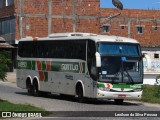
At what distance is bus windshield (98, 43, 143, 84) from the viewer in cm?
2416

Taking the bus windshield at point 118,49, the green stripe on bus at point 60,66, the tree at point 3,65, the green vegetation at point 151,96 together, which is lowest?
the green vegetation at point 151,96

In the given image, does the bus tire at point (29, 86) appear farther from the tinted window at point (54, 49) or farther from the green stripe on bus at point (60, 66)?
the tinted window at point (54, 49)

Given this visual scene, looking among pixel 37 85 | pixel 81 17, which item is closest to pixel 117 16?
pixel 81 17

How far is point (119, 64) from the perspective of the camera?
Result: 24.4 meters

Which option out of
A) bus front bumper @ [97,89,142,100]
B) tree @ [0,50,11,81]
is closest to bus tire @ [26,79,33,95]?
bus front bumper @ [97,89,142,100]

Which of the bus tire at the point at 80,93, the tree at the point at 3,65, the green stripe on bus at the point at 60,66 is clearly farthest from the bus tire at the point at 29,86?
the tree at the point at 3,65

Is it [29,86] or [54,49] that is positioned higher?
[54,49]

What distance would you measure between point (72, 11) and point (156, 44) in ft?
50.4

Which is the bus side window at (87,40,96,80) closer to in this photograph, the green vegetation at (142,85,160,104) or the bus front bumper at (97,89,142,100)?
the bus front bumper at (97,89,142,100)

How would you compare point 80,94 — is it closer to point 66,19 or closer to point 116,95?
point 116,95

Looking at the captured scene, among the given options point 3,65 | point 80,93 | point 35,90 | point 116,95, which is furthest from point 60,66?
point 3,65

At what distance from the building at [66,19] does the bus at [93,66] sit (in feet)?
126

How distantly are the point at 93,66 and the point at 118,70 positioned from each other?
1.18 m

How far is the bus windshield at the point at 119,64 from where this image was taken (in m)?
24.2
